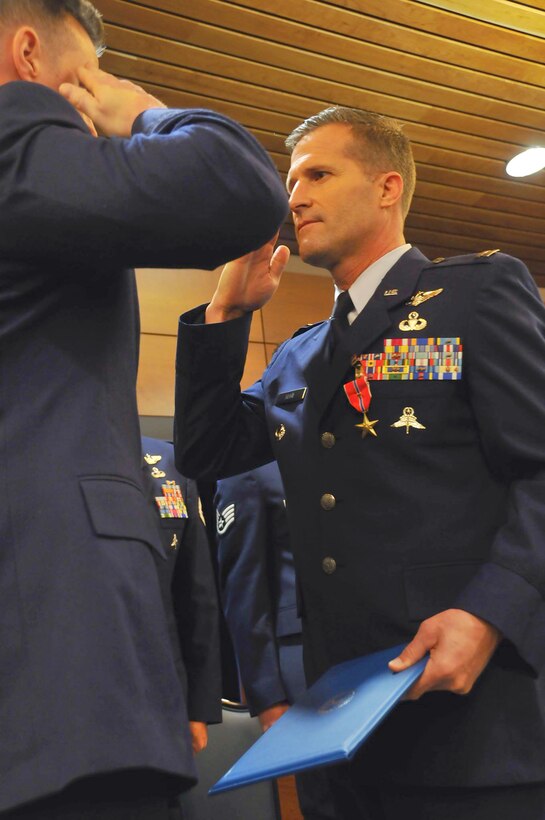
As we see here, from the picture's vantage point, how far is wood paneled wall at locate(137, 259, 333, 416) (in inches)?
179

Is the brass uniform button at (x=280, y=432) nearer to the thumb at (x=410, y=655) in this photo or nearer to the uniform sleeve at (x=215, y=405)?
the uniform sleeve at (x=215, y=405)

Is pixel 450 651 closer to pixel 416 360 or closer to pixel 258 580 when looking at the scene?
pixel 416 360

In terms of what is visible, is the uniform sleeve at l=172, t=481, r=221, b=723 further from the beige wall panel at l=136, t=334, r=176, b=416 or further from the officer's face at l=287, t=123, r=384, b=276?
the beige wall panel at l=136, t=334, r=176, b=416

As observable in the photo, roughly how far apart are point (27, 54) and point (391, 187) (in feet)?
3.18

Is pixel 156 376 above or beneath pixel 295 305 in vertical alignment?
beneath

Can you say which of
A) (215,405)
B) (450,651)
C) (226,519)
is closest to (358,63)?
(226,519)

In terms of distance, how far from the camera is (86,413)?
0.91 metres

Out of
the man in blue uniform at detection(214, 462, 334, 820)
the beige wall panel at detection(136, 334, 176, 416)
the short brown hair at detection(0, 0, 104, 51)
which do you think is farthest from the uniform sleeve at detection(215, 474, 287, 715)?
the beige wall panel at detection(136, 334, 176, 416)

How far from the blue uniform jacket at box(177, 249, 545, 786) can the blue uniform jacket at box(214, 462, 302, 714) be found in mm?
910

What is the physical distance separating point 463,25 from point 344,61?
0.44m

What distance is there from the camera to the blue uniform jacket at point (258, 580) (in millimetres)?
2328

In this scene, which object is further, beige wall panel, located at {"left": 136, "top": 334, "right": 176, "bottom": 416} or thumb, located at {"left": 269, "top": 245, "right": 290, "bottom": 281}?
beige wall panel, located at {"left": 136, "top": 334, "right": 176, "bottom": 416}

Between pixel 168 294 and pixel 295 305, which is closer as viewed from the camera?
pixel 168 294

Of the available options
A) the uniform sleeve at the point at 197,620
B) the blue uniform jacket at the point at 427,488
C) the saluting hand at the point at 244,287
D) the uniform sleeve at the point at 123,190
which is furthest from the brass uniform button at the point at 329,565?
the uniform sleeve at the point at 197,620
